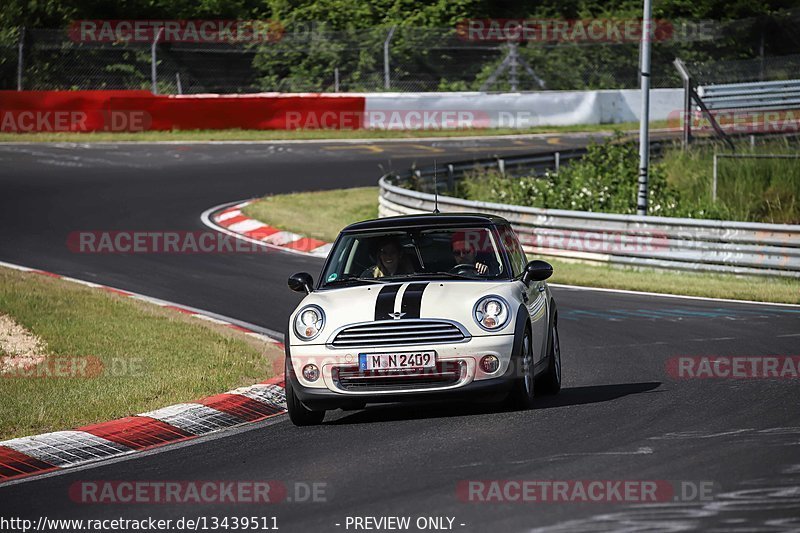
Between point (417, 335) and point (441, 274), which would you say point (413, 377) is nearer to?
point (417, 335)

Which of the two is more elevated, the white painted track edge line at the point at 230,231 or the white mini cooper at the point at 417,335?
the white mini cooper at the point at 417,335

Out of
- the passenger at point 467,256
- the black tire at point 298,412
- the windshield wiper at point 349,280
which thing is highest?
the passenger at point 467,256

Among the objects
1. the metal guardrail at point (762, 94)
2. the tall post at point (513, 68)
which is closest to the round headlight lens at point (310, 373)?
the metal guardrail at point (762, 94)

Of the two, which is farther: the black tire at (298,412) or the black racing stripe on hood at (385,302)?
the black tire at (298,412)

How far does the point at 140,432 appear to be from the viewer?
9.02 meters

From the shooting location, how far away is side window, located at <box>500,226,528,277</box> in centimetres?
1003

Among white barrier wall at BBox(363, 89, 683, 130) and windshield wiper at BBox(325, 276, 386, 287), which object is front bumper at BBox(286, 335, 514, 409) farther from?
white barrier wall at BBox(363, 89, 683, 130)

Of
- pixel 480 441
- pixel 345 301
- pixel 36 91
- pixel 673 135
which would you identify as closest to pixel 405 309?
pixel 345 301

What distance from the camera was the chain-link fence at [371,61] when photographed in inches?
1438

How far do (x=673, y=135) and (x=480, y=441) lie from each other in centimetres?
3105

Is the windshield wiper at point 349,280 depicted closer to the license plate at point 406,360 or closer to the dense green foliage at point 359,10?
the license plate at point 406,360

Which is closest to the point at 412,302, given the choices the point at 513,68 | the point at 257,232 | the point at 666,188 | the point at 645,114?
the point at 645,114

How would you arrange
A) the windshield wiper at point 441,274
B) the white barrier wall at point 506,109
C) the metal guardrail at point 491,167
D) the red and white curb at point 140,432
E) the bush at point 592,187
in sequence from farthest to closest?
the white barrier wall at point 506,109 < the metal guardrail at point 491,167 < the bush at point 592,187 < the windshield wiper at point 441,274 < the red and white curb at point 140,432

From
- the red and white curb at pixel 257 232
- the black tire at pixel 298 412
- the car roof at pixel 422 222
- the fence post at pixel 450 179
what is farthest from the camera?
the fence post at pixel 450 179
